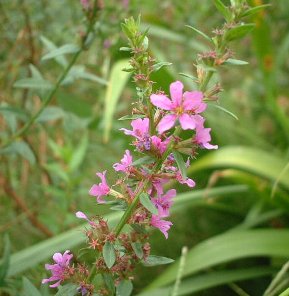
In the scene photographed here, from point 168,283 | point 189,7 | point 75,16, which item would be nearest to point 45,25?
point 75,16

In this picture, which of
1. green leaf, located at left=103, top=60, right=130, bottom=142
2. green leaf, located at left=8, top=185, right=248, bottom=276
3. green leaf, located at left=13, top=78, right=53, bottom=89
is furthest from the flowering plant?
green leaf, located at left=103, top=60, right=130, bottom=142

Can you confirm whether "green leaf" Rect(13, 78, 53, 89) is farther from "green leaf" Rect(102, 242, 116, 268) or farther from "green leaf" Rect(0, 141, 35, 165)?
"green leaf" Rect(102, 242, 116, 268)

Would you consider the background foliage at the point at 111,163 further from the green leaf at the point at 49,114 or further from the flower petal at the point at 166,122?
the flower petal at the point at 166,122

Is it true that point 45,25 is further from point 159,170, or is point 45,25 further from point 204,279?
point 159,170

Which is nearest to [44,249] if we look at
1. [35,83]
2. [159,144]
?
[35,83]

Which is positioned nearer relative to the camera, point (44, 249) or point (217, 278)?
point (44, 249)

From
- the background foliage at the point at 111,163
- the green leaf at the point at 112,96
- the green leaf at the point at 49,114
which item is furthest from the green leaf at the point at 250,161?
the green leaf at the point at 49,114

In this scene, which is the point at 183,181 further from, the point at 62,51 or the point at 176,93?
the point at 62,51
